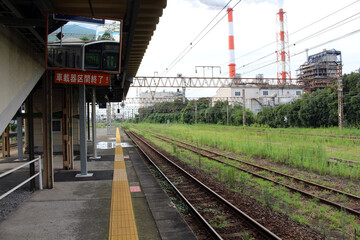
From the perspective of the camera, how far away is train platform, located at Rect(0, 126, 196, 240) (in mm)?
4527

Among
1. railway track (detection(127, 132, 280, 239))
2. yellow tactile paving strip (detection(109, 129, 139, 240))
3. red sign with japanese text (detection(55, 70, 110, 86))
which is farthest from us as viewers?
red sign with japanese text (detection(55, 70, 110, 86))

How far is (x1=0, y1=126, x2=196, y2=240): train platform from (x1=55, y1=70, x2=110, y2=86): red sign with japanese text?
2.85 m

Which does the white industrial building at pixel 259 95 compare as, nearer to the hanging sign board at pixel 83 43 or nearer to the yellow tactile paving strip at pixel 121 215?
the yellow tactile paving strip at pixel 121 215

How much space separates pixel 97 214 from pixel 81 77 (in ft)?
12.0

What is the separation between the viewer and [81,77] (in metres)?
7.30

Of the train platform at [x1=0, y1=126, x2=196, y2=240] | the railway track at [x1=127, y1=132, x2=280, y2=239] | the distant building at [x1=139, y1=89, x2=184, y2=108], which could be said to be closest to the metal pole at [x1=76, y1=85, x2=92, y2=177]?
the train platform at [x1=0, y1=126, x2=196, y2=240]

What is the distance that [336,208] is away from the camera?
5.93 metres

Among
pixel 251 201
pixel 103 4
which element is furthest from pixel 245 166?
pixel 103 4

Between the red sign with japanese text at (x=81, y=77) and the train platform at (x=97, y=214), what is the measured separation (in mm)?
2846

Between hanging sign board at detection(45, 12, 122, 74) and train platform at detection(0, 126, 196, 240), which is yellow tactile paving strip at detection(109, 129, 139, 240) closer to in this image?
train platform at detection(0, 126, 196, 240)

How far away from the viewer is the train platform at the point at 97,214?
4.53 metres

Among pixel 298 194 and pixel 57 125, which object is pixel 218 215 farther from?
pixel 57 125

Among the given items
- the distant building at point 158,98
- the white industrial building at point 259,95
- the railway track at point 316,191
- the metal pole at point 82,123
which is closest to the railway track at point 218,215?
the railway track at point 316,191

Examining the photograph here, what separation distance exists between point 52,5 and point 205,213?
5170 mm
